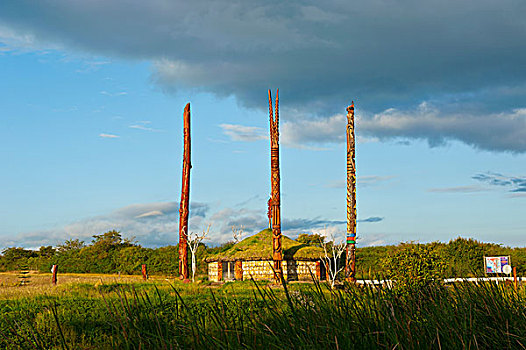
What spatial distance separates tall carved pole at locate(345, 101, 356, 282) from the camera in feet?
79.0

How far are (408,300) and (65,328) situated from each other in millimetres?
9059

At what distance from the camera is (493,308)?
517 cm

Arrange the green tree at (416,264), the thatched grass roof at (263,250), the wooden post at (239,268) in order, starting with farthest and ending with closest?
the wooden post at (239,268) < the thatched grass roof at (263,250) < the green tree at (416,264)

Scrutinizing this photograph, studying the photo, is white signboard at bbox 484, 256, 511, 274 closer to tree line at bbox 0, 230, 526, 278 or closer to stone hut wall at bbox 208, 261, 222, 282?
tree line at bbox 0, 230, 526, 278

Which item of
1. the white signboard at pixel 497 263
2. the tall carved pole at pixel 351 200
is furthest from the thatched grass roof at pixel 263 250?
the white signboard at pixel 497 263

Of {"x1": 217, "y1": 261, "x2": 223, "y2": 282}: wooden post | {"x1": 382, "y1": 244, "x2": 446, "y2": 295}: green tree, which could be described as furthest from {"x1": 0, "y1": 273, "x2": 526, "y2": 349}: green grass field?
{"x1": 217, "y1": 261, "x2": 223, "y2": 282}: wooden post

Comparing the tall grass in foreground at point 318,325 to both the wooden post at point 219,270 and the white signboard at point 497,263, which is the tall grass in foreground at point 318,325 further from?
the wooden post at point 219,270

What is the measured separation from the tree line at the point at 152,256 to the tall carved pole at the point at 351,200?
122 inches

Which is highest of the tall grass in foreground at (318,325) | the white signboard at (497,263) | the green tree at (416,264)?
the tall grass in foreground at (318,325)

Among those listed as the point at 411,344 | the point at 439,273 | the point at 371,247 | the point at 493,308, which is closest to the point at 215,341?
the point at 411,344

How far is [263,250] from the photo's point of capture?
3062cm

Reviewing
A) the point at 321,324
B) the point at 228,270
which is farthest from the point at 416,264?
the point at 228,270

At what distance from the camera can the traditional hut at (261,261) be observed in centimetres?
3038

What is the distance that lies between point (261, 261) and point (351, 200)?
870 cm
